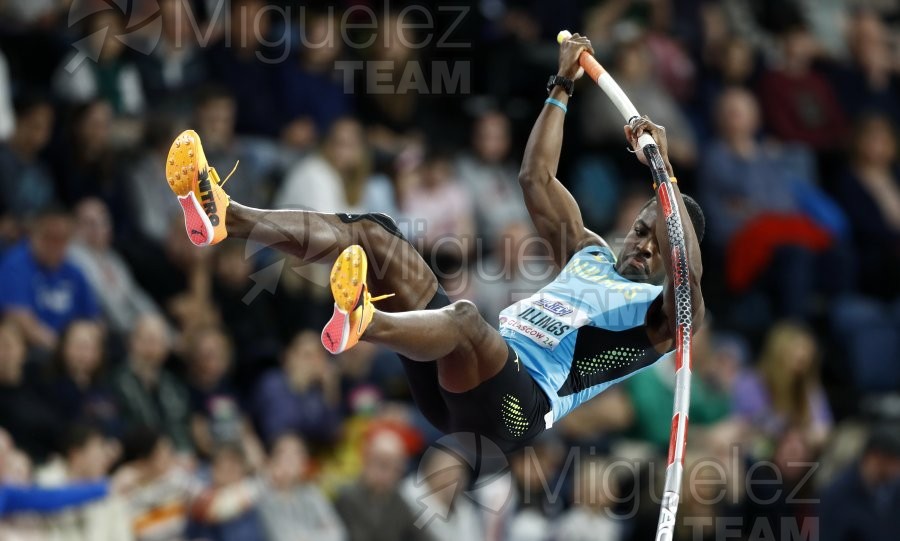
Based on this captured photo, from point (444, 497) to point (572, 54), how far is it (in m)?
3.45

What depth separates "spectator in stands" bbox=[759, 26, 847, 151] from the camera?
1378cm

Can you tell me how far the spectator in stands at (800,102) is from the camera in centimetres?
1378

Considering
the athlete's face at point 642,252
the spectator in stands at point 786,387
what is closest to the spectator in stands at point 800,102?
the spectator in stands at point 786,387

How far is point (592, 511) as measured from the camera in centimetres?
1007

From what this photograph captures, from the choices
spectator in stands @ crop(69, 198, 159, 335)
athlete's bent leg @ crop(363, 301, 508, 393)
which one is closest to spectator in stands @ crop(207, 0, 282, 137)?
spectator in stands @ crop(69, 198, 159, 335)

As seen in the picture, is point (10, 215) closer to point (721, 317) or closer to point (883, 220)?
point (721, 317)

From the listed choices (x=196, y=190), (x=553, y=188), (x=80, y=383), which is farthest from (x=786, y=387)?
(x=196, y=190)

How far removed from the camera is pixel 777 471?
10.7 meters

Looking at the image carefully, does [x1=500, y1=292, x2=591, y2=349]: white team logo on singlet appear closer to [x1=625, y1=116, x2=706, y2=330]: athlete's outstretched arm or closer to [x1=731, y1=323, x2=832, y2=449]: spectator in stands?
[x1=625, y1=116, x2=706, y2=330]: athlete's outstretched arm

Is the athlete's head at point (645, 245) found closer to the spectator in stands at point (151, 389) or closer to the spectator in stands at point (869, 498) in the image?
the spectator in stands at point (869, 498)

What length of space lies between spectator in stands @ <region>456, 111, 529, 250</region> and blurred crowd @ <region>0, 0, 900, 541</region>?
20mm

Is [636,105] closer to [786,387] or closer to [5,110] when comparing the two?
[786,387]

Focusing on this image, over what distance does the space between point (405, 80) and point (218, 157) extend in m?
Answer: 2.07

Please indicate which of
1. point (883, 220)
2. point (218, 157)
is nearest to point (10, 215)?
point (218, 157)
